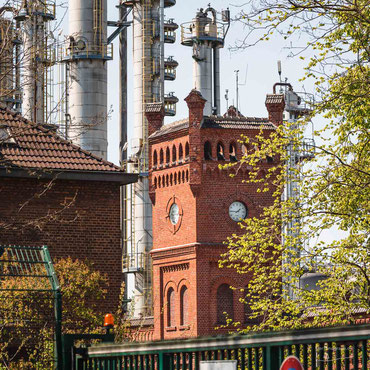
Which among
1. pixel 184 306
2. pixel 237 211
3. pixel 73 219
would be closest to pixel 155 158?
pixel 237 211

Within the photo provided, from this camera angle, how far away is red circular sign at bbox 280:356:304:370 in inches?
287

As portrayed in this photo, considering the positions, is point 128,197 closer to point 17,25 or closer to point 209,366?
point 17,25

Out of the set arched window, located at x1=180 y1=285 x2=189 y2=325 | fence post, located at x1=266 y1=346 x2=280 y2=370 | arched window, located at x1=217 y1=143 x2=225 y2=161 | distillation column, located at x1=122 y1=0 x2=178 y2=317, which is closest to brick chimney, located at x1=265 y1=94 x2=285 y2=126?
arched window, located at x1=217 y1=143 x2=225 y2=161

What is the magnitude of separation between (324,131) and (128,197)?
4439cm

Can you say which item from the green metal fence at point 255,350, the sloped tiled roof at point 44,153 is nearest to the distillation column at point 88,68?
the sloped tiled roof at point 44,153

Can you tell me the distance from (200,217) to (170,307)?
5.52m

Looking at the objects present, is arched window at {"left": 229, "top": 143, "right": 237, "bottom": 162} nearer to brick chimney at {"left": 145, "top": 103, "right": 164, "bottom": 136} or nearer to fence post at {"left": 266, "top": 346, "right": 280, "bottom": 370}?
brick chimney at {"left": 145, "top": 103, "right": 164, "bottom": 136}

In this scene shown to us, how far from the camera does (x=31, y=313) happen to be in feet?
70.4

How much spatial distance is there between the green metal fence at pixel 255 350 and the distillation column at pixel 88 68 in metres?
44.1

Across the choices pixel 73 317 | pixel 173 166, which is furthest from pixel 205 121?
pixel 73 317

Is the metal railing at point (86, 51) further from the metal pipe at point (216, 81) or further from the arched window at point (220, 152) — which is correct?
the metal pipe at point (216, 81)

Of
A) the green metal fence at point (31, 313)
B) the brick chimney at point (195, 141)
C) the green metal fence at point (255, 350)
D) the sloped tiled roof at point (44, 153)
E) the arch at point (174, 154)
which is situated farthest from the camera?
the arch at point (174, 154)

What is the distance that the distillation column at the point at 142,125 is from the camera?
2446 inches

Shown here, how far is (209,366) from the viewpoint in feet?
25.8
